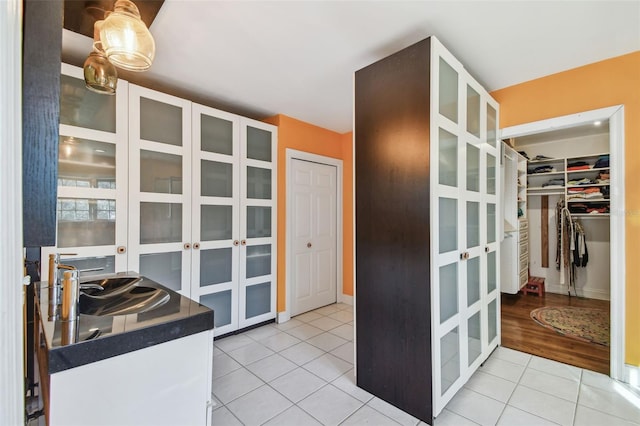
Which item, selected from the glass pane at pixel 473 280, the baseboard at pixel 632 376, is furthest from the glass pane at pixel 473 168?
the baseboard at pixel 632 376

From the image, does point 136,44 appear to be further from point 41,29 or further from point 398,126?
point 398,126

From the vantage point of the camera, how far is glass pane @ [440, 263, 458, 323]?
1.85 m

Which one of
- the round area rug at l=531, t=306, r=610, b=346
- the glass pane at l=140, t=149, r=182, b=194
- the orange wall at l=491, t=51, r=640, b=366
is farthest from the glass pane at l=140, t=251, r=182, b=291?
the round area rug at l=531, t=306, r=610, b=346

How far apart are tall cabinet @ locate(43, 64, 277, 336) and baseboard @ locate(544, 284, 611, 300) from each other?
4.49m

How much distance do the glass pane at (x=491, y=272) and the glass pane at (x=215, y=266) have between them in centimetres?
→ 250


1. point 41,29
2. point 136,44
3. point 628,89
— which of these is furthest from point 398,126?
point 628,89

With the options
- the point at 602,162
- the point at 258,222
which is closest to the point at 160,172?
the point at 258,222

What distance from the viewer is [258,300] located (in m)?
3.31

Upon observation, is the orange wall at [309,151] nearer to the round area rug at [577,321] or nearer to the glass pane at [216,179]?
the glass pane at [216,179]

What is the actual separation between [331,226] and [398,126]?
2414 mm

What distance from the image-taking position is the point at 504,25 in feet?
6.11

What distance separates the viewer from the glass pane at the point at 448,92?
6.06 feet

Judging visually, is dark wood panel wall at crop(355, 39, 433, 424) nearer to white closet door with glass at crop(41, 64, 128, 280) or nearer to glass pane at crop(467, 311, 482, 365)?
glass pane at crop(467, 311, 482, 365)

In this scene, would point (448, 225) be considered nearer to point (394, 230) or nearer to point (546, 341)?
point (394, 230)
